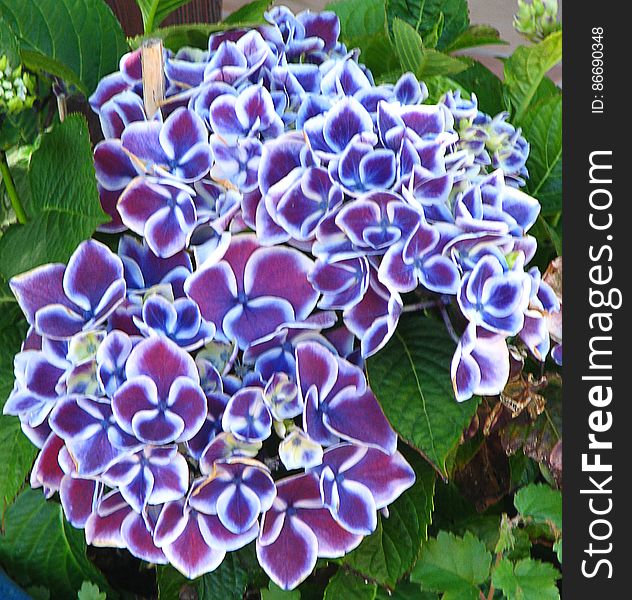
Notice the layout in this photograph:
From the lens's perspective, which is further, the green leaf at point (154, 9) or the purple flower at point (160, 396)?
the green leaf at point (154, 9)

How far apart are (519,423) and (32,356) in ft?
0.97

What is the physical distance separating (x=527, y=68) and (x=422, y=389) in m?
0.32

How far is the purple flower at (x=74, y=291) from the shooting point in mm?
406

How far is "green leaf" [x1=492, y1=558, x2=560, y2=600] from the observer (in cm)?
49

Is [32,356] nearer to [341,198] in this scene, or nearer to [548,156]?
[341,198]

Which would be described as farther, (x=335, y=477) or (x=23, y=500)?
(x=23, y=500)

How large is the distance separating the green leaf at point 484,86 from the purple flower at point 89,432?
0.41 m

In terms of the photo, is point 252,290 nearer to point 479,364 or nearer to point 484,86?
point 479,364

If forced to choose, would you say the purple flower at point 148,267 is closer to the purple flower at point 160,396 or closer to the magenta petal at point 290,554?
the purple flower at point 160,396

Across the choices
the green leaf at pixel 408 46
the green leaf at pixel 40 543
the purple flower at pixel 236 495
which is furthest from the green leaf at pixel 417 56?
the green leaf at pixel 40 543

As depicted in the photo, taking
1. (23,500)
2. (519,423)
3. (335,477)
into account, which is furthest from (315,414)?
(23,500)

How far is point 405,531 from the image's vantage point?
1.56 feet

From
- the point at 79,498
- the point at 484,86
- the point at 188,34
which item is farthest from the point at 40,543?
the point at 484,86

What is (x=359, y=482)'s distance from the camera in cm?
42
